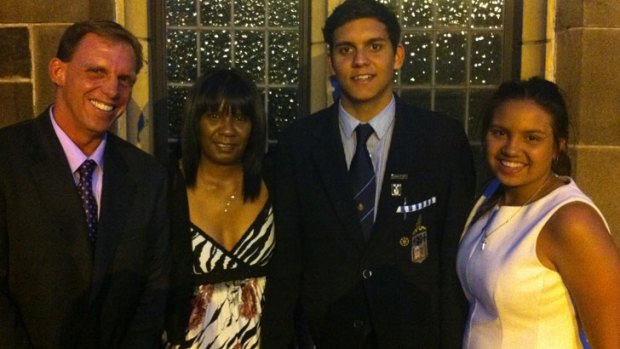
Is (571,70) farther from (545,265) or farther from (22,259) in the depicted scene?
(22,259)

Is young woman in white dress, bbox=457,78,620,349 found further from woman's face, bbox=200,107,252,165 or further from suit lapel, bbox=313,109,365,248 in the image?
woman's face, bbox=200,107,252,165

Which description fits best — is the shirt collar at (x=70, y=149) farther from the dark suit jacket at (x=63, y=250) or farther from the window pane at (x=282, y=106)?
the window pane at (x=282, y=106)

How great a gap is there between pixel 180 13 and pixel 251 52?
54 cm

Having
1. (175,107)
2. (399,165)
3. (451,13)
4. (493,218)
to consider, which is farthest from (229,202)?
(451,13)

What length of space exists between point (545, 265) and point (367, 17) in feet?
4.39

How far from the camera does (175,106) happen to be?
16.1ft

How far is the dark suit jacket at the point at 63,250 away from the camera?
8.48 ft

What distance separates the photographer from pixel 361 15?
3.15 metres

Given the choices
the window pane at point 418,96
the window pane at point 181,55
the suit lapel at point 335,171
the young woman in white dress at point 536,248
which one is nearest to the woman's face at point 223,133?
the suit lapel at point 335,171

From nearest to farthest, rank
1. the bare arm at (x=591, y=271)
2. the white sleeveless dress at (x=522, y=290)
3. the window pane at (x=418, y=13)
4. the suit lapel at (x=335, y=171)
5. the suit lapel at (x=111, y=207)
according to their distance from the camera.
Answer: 1. the bare arm at (x=591, y=271)
2. the white sleeveless dress at (x=522, y=290)
3. the suit lapel at (x=111, y=207)
4. the suit lapel at (x=335, y=171)
5. the window pane at (x=418, y=13)

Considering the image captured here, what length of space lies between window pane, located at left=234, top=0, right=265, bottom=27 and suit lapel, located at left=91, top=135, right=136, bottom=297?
2.08 m

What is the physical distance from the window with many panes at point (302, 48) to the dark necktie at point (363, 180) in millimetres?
1660

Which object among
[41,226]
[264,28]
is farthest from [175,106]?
[41,226]

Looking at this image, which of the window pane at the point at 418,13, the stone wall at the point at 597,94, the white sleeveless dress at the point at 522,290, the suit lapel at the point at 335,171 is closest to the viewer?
the white sleeveless dress at the point at 522,290
